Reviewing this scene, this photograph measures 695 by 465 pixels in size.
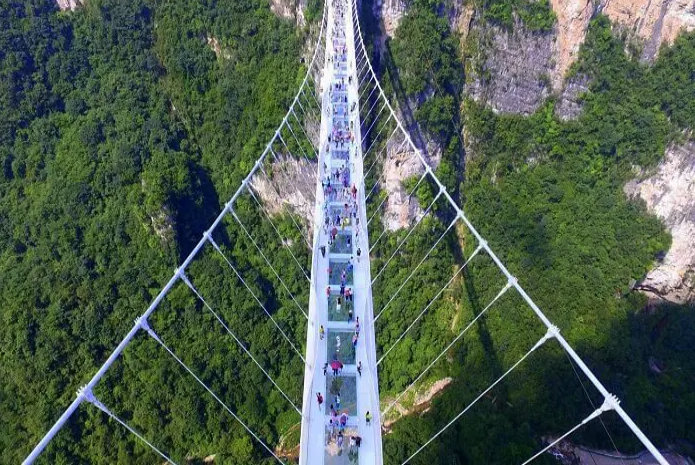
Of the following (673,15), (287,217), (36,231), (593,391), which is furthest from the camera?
(287,217)

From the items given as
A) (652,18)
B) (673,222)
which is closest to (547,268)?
(673,222)

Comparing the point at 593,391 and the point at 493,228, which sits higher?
the point at 493,228

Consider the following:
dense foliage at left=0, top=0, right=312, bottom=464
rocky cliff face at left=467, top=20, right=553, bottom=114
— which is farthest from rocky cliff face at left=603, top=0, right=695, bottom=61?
dense foliage at left=0, top=0, right=312, bottom=464

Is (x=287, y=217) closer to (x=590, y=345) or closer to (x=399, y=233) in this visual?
(x=399, y=233)

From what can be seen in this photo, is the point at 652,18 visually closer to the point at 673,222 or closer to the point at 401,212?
the point at 673,222

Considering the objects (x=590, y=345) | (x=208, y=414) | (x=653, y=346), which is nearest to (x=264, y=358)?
(x=208, y=414)

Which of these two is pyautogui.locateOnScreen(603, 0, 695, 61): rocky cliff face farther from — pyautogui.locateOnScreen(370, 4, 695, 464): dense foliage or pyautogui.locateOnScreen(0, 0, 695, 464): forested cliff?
pyautogui.locateOnScreen(370, 4, 695, 464): dense foliage

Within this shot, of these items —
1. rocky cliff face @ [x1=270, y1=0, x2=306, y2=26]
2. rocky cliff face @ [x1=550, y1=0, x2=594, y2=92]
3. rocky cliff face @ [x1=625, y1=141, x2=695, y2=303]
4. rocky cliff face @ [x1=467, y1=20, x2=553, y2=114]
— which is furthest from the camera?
rocky cliff face @ [x1=270, y1=0, x2=306, y2=26]
